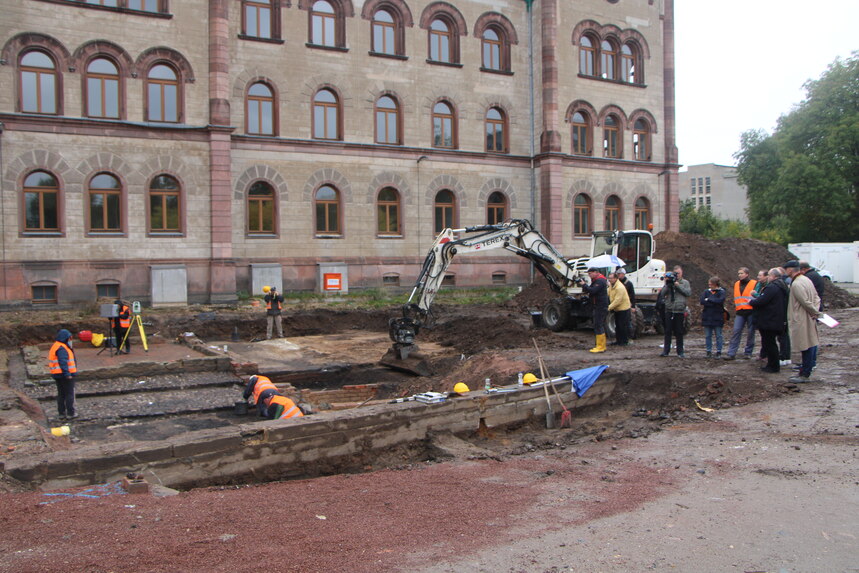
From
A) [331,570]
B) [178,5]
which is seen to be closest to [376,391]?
[331,570]

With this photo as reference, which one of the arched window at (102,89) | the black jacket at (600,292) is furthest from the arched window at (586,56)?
the arched window at (102,89)

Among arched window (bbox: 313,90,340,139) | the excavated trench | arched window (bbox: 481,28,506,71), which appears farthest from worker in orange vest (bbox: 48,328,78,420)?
arched window (bbox: 481,28,506,71)

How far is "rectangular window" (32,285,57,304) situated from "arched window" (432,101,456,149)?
15.3 meters

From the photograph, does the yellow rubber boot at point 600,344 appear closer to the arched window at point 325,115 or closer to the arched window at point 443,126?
the arched window at point 325,115

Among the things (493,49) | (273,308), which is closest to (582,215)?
(493,49)

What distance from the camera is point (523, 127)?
31359mm

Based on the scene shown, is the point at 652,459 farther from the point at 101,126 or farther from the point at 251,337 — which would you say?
the point at 101,126

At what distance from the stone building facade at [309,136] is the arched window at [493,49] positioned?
98 millimetres

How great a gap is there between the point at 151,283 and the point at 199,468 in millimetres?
17319

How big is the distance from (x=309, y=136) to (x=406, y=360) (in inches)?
529

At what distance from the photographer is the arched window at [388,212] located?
2864 centimetres

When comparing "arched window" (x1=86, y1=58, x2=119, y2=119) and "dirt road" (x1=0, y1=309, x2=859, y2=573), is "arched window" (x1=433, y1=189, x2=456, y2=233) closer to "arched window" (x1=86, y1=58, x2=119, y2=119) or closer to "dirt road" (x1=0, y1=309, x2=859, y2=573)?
"arched window" (x1=86, y1=58, x2=119, y2=119)

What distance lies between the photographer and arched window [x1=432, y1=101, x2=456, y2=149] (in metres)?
29.6

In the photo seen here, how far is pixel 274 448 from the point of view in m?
8.76
